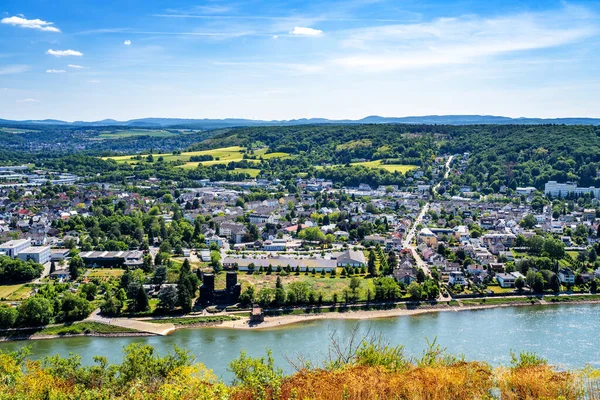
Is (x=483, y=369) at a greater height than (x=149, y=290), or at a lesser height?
greater

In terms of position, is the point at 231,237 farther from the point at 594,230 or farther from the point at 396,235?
the point at 594,230

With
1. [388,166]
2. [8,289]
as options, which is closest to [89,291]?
[8,289]

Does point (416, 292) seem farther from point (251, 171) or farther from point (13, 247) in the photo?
point (251, 171)

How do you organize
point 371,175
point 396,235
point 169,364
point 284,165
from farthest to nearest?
point 284,165
point 371,175
point 396,235
point 169,364

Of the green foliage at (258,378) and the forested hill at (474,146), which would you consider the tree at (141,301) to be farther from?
the forested hill at (474,146)

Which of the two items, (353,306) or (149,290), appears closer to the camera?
(353,306)

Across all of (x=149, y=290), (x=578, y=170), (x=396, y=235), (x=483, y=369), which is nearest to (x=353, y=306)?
(x=149, y=290)
